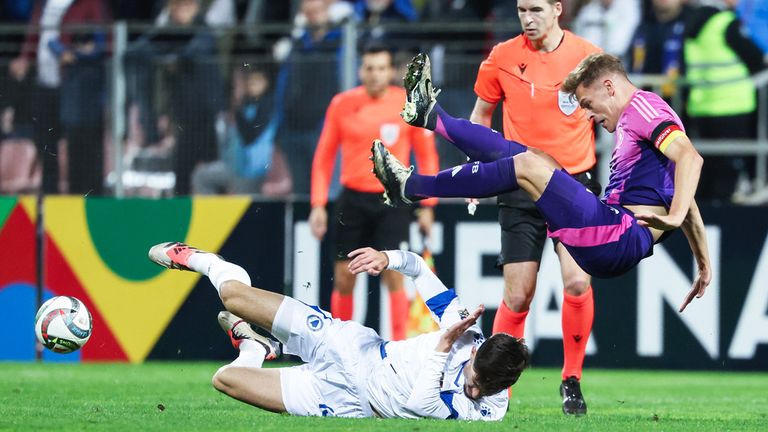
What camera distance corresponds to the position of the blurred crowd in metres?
13.1

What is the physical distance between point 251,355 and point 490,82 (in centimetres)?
247

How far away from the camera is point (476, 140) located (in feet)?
28.0

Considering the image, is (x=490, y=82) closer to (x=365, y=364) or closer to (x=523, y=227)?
(x=523, y=227)

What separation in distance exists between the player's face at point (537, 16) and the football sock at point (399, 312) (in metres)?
3.69

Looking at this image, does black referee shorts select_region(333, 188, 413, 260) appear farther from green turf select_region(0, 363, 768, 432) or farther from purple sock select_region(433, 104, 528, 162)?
purple sock select_region(433, 104, 528, 162)

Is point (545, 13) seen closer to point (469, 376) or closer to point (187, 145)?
point (469, 376)

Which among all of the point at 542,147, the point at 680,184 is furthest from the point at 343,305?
the point at 680,184

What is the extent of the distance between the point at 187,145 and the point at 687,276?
4597 millimetres

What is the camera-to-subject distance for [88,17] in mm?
15086

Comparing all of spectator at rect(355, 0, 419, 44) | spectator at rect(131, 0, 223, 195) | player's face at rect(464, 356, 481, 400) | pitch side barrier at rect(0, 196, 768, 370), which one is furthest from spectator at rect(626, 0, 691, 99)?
player's face at rect(464, 356, 481, 400)

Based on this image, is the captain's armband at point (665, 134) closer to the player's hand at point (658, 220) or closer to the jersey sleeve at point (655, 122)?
the jersey sleeve at point (655, 122)

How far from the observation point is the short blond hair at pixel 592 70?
8.23 meters

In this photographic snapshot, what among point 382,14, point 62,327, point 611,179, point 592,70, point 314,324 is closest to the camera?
point 314,324

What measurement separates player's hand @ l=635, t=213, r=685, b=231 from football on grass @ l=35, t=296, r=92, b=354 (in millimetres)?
3540
